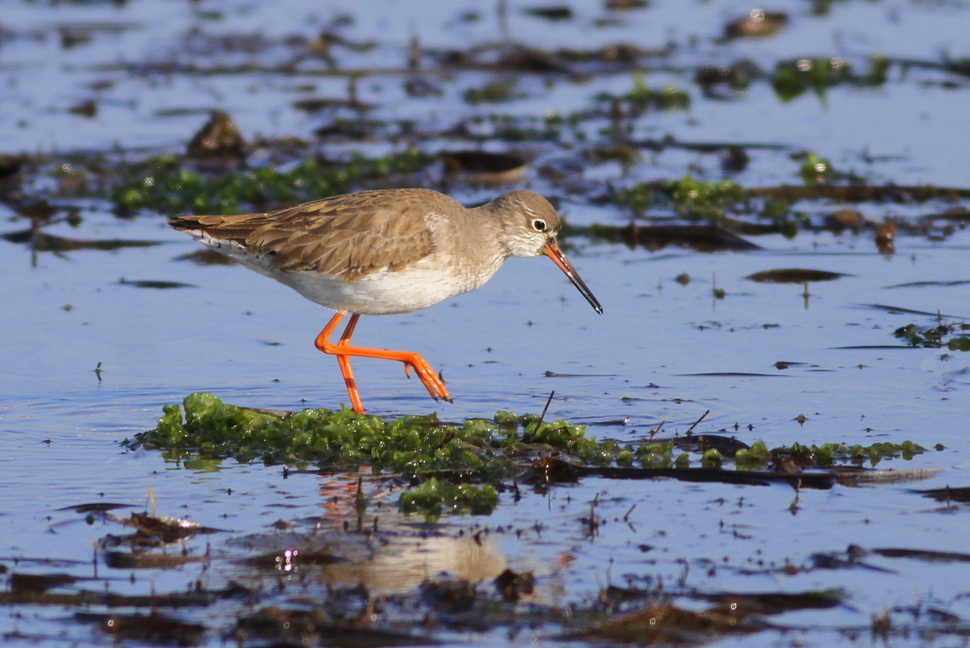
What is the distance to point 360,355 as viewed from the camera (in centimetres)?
953

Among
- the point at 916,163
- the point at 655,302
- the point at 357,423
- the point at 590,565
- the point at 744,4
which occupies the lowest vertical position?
the point at 590,565

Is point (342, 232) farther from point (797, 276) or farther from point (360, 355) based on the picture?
point (797, 276)

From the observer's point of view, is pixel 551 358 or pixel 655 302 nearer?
pixel 551 358

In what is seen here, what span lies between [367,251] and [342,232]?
24 cm

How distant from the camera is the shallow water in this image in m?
6.04

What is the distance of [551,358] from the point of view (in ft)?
32.9

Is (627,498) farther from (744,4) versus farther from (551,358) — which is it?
(744,4)

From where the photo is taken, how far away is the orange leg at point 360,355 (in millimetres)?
8945

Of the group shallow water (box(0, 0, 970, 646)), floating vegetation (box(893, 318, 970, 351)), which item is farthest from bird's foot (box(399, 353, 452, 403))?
floating vegetation (box(893, 318, 970, 351))

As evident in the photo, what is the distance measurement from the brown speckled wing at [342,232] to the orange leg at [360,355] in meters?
0.58

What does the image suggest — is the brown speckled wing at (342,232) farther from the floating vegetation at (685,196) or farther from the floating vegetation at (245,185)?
the floating vegetation at (685,196)

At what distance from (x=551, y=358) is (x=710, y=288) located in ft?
7.59

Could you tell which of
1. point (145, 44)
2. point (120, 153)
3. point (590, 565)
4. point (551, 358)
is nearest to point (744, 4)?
point (145, 44)

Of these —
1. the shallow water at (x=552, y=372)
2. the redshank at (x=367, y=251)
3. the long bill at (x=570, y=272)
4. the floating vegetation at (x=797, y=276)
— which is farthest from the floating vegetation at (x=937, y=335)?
the redshank at (x=367, y=251)
